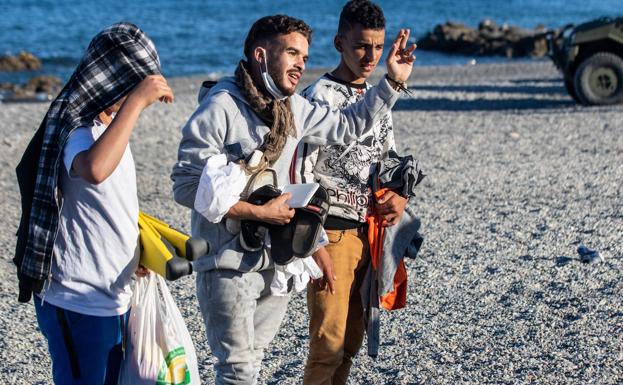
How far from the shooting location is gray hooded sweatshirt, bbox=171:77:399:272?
3.29 meters

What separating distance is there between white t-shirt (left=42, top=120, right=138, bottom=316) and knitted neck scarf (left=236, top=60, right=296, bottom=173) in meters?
0.49

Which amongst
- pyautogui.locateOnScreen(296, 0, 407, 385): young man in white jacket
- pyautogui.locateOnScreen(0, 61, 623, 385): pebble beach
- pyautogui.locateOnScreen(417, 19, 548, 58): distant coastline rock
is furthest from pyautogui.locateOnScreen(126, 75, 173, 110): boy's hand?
pyautogui.locateOnScreen(417, 19, 548, 58): distant coastline rock

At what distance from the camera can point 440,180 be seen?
10.3m

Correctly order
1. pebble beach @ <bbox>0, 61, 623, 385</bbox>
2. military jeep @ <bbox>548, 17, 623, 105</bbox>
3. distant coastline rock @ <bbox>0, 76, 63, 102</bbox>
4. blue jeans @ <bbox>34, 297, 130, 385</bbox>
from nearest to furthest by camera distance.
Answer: blue jeans @ <bbox>34, 297, 130, 385</bbox> < pebble beach @ <bbox>0, 61, 623, 385</bbox> < military jeep @ <bbox>548, 17, 623, 105</bbox> < distant coastline rock @ <bbox>0, 76, 63, 102</bbox>

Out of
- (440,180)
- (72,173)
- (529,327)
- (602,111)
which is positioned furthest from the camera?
(602,111)

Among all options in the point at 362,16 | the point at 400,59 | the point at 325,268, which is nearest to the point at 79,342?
the point at 325,268

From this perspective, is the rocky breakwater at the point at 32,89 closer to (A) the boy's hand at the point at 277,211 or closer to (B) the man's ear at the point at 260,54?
(B) the man's ear at the point at 260,54

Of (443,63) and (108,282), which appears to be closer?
(108,282)

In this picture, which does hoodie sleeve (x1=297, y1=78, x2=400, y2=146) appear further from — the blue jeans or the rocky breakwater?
the rocky breakwater

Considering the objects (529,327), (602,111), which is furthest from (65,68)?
(529,327)

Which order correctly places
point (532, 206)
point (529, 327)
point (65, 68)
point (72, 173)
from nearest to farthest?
point (72, 173)
point (529, 327)
point (532, 206)
point (65, 68)

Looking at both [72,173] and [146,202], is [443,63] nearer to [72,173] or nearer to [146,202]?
[146,202]

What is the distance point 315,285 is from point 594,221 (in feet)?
16.5

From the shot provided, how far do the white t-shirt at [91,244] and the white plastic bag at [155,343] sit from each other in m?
0.14
